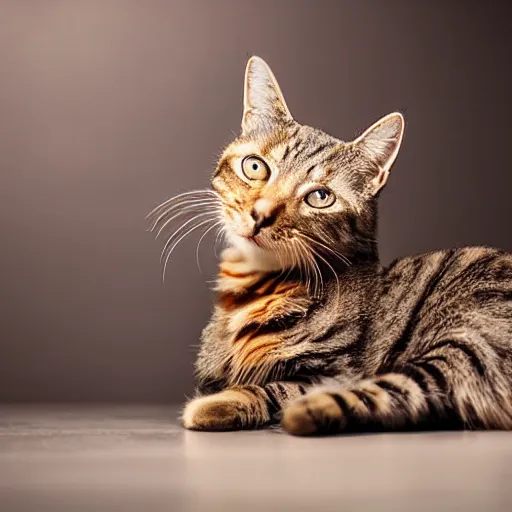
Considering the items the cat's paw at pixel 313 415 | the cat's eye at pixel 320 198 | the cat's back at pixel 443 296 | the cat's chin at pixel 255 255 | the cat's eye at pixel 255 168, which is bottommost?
the cat's paw at pixel 313 415

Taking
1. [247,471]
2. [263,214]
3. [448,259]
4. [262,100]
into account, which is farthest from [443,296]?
[247,471]

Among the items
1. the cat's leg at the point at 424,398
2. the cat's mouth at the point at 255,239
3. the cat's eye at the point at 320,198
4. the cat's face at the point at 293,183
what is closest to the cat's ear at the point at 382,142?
the cat's face at the point at 293,183

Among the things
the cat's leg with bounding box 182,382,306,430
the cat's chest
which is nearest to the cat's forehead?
the cat's chest

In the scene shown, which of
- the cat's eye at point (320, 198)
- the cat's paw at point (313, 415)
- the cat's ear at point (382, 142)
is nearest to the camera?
the cat's paw at point (313, 415)

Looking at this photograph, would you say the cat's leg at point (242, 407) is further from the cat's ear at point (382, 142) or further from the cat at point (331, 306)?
the cat's ear at point (382, 142)

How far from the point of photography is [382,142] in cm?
252

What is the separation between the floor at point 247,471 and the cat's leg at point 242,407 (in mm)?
37

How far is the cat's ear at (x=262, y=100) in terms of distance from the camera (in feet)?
8.34

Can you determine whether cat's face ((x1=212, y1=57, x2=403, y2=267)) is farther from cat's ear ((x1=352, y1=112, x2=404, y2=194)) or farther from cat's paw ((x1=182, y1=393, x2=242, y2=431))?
cat's paw ((x1=182, y1=393, x2=242, y2=431))

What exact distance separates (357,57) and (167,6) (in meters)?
0.72

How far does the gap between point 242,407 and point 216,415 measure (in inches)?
2.5

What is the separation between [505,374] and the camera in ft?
6.83

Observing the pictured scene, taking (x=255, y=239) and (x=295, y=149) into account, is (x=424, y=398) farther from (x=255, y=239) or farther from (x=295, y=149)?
(x=295, y=149)

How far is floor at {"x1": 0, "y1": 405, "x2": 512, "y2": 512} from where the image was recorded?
1.40m
